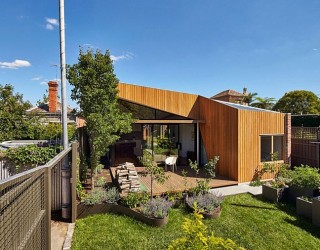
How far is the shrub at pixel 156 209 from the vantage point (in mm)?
6957

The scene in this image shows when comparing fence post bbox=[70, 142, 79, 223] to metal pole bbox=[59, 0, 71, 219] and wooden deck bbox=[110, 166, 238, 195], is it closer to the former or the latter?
metal pole bbox=[59, 0, 71, 219]

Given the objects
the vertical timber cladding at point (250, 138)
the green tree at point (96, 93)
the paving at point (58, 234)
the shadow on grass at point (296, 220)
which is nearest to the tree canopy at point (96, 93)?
the green tree at point (96, 93)

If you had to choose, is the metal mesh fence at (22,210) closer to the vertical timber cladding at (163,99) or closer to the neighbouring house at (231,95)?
the vertical timber cladding at (163,99)

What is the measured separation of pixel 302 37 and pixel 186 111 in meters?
9.53

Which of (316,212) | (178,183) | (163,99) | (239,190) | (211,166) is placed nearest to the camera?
(316,212)

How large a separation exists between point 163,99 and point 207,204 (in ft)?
21.8

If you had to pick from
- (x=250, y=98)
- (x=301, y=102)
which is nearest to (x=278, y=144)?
(x=250, y=98)

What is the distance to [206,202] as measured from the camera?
7.71 metres

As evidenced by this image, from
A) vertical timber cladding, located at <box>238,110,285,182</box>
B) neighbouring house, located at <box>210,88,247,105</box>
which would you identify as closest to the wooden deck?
vertical timber cladding, located at <box>238,110,285,182</box>

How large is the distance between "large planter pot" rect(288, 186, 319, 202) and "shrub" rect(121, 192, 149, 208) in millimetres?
5864

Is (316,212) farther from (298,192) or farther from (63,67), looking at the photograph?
(63,67)

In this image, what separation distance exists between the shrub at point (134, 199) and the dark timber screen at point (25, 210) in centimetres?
381

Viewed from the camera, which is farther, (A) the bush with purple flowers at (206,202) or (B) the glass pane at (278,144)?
(B) the glass pane at (278,144)

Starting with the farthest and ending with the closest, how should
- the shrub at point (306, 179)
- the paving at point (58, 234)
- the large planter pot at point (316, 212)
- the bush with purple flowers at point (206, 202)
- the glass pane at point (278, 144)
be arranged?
the glass pane at point (278, 144)
the shrub at point (306, 179)
the bush with purple flowers at point (206, 202)
the large planter pot at point (316, 212)
the paving at point (58, 234)
